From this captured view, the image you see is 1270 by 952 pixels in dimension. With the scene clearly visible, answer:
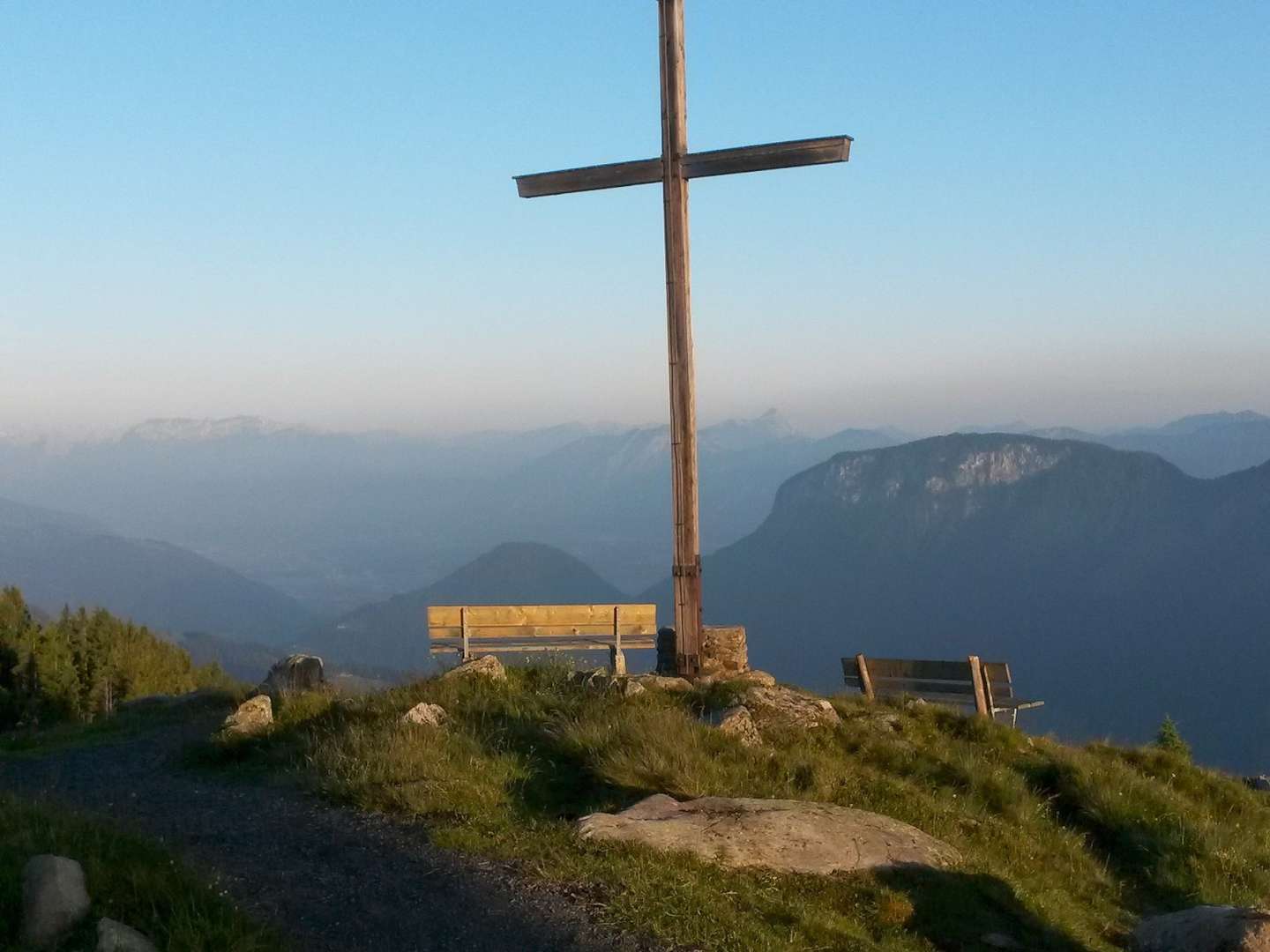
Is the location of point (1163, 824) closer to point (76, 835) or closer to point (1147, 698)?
point (76, 835)

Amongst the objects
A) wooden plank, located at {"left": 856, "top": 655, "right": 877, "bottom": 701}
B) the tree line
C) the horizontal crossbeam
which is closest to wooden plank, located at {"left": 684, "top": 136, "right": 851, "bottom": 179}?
the horizontal crossbeam

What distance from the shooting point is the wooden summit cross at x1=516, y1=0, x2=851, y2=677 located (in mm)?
11352

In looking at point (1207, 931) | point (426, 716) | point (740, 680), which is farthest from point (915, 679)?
point (1207, 931)

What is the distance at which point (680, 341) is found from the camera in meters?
11.5

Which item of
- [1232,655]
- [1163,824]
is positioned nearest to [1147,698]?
[1232,655]

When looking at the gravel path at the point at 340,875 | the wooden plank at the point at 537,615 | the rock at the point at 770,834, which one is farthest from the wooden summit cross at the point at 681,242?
the gravel path at the point at 340,875

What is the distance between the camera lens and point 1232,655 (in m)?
179

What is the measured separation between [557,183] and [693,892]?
840 centimetres

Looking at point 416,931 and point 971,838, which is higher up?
point 416,931

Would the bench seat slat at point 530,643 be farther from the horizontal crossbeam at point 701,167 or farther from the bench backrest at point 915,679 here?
the horizontal crossbeam at point 701,167

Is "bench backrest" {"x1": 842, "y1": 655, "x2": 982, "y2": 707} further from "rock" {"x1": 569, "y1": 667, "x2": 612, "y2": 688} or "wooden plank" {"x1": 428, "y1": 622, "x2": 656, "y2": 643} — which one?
"rock" {"x1": 569, "y1": 667, "x2": 612, "y2": 688}

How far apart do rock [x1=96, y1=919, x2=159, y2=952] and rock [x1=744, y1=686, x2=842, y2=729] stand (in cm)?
582

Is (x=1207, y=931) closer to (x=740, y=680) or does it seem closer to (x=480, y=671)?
(x=740, y=680)

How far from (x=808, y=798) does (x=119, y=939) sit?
15.4 feet
